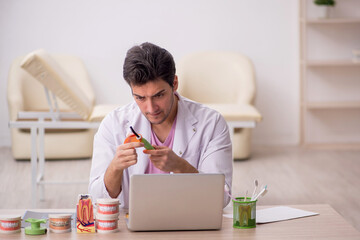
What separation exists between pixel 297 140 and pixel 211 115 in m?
3.83

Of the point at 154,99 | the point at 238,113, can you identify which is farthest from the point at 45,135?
the point at 154,99

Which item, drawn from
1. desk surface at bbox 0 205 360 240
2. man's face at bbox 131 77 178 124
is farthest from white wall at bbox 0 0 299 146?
desk surface at bbox 0 205 360 240

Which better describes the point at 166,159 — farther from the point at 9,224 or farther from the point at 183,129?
the point at 9,224

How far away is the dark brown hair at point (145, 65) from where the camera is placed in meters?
1.76

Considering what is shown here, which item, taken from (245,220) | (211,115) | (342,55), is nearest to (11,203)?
(211,115)

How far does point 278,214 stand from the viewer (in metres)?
1.71

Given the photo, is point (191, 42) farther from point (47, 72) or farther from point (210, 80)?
point (47, 72)

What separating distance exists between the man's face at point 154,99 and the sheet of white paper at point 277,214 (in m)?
0.38

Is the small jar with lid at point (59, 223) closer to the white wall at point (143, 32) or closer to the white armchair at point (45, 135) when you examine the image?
the white armchair at point (45, 135)

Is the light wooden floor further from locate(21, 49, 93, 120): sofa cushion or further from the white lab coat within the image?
the white lab coat

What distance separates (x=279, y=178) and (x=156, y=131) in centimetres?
240

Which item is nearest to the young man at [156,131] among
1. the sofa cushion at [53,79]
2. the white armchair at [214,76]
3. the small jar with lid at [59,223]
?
the small jar with lid at [59,223]

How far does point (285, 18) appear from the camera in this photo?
217 inches

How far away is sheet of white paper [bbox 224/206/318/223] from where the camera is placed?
1648mm
